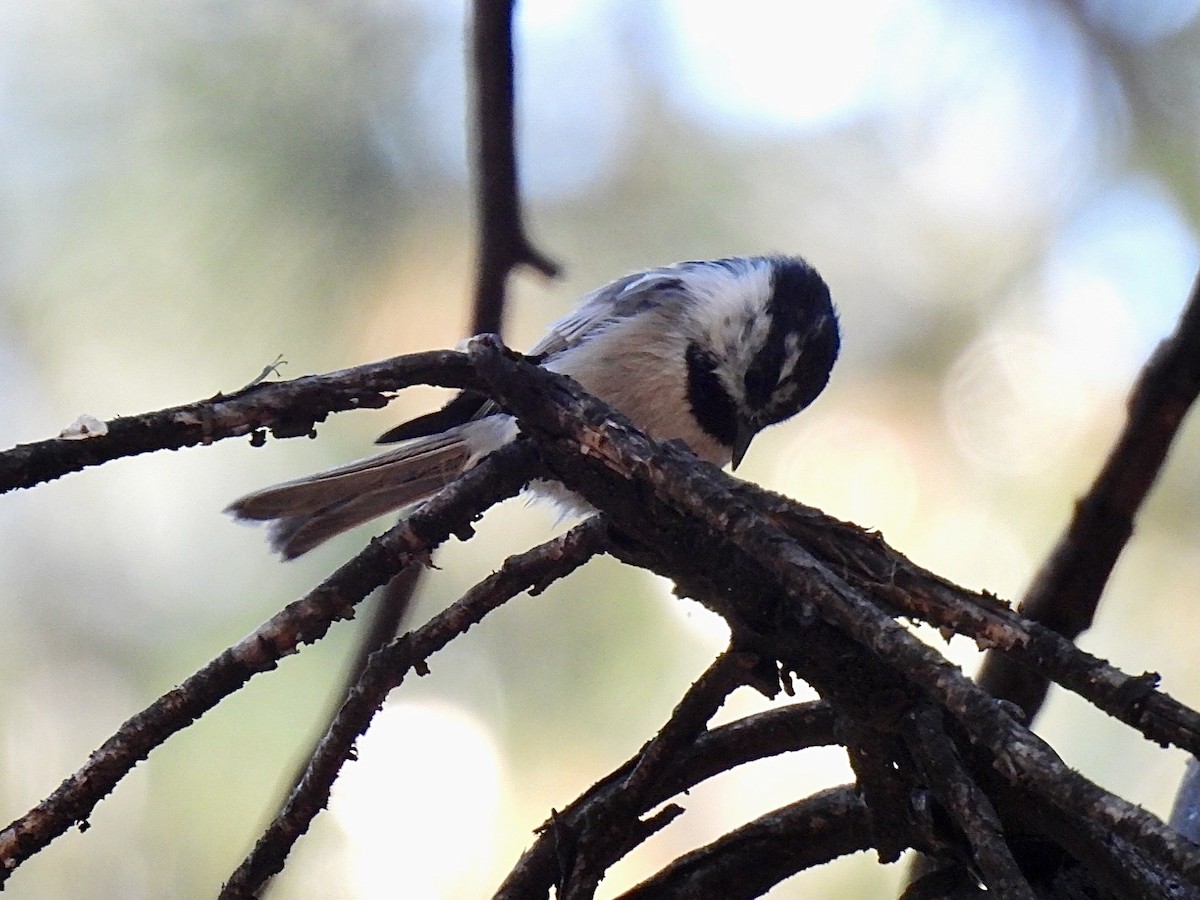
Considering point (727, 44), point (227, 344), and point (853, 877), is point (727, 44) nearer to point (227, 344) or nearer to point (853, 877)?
point (227, 344)

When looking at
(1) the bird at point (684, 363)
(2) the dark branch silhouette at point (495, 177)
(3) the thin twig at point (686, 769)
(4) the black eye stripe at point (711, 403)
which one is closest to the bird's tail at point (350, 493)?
(1) the bird at point (684, 363)

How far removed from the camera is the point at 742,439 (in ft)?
4.78

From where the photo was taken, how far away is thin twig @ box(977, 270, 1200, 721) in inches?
43.0

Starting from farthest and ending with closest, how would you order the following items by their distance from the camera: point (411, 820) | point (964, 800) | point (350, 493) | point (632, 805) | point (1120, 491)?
1. point (350, 493)
2. point (411, 820)
3. point (1120, 491)
4. point (632, 805)
5. point (964, 800)

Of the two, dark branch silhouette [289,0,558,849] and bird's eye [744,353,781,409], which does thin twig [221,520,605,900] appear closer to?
dark branch silhouette [289,0,558,849]

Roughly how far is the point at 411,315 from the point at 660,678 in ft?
1.73

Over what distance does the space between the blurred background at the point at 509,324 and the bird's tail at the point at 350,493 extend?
0.06 m

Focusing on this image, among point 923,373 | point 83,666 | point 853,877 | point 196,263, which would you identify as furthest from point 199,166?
point 853,877

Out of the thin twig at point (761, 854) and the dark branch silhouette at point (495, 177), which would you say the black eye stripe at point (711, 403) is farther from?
the thin twig at point (761, 854)

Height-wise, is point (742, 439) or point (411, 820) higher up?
point (742, 439)

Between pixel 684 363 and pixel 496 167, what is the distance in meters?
0.40

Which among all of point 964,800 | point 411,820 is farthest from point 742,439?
point 964,800

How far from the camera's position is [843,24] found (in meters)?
1.36

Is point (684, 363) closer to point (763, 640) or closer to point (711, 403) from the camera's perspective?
point (711, 403)
